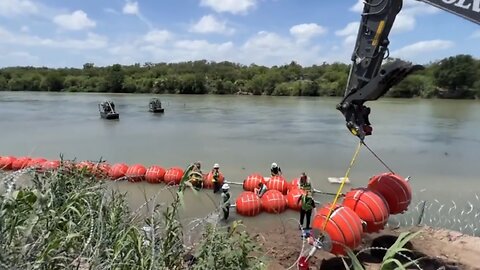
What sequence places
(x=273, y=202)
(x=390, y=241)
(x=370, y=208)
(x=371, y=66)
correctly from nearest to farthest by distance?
(x=371, y=66) → (x=370, y=208) → (x=390, y=241) → (x=273, y=202)

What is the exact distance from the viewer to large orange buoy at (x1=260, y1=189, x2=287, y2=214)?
13.0 m

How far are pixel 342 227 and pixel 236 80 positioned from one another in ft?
305

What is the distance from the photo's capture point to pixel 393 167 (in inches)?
840

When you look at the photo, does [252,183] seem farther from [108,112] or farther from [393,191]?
[108,112]

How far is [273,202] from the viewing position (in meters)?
13.1

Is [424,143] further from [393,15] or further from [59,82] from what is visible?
[59,82]

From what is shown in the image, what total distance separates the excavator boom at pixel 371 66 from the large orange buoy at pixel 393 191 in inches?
55.2

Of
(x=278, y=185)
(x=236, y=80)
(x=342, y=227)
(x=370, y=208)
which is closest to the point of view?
(x=342, y=227)

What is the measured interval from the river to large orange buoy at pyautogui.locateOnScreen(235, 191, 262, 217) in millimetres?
290

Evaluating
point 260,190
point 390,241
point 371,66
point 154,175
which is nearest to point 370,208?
point 390,241

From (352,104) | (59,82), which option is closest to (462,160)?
(352,104)

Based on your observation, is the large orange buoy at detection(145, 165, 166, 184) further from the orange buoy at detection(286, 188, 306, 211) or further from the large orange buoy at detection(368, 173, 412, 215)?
the large orange buoy at detection(368, 173, 412, 215)

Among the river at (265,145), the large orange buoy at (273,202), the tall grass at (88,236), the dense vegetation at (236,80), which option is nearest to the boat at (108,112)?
the river at (265,145)

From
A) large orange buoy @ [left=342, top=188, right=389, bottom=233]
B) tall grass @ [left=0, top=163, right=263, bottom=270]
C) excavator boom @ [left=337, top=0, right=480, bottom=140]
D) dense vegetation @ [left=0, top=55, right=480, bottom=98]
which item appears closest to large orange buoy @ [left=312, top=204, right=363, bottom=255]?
large orange buoy @ [left=342, top=188, right=389, bottom=233]
